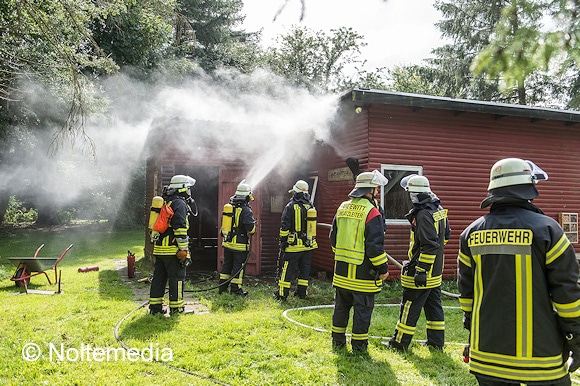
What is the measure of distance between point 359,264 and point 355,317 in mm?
605

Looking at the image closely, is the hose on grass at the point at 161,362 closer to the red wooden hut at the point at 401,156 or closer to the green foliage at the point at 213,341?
the green foliage at the point at 213,341

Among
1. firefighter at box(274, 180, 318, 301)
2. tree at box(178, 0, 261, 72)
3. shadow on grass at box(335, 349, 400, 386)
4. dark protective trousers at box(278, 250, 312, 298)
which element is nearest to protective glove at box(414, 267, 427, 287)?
shadow on grass at box(335, 349, 400, 386)

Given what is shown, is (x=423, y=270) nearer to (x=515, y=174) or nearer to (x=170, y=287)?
(x=515, y=174)

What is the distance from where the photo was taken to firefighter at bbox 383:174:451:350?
16.2 ft

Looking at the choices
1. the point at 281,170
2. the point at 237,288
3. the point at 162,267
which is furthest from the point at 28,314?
the point at 281,170

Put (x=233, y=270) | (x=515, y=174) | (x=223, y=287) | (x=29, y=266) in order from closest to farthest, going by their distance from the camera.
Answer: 1. (x=515, y=174)
2. (x=233, y=270)
3. (x=223, y=287)
4. (x=29, y=266)

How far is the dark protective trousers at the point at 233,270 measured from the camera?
8.16 metres

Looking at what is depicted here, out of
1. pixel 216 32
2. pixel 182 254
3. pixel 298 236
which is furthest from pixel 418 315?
pixel 216 32

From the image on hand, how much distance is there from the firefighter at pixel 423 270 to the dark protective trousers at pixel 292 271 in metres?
2.73

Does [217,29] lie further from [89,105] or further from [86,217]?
[86,217]

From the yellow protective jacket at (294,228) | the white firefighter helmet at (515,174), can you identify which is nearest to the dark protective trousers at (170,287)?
the yellow protective jacket at (294,228)

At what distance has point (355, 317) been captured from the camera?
16.3 ft

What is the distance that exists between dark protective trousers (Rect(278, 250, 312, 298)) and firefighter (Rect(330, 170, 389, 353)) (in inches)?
104

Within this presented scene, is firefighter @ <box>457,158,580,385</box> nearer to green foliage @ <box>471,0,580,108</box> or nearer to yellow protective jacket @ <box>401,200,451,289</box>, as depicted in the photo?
green foliage @ <box>471,0,580,108</box>
